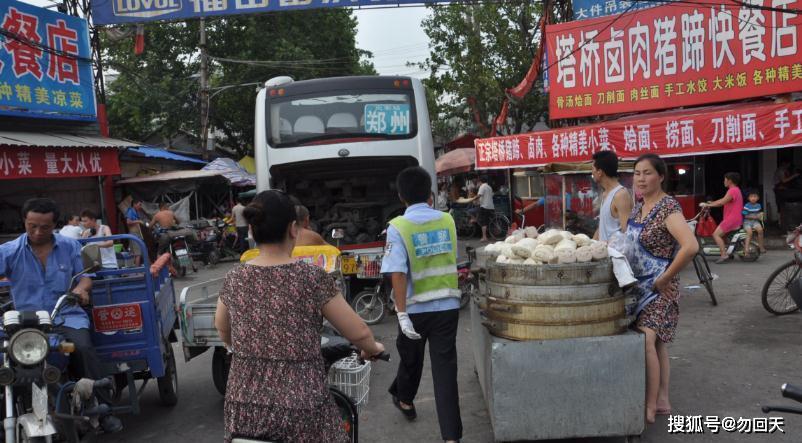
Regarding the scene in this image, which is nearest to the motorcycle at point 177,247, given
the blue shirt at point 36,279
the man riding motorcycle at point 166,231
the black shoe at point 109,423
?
the man riding motorcycle at point 166,231

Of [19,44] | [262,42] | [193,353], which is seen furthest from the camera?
[262,42]

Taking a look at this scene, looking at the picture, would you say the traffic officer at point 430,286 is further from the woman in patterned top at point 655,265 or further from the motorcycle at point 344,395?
the woman in patterned top at point 655,265

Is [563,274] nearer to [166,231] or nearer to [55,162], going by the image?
[55,162]

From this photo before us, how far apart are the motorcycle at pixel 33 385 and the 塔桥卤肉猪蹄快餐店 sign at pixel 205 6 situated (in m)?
11.4

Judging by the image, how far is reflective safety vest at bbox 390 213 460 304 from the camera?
403 cm

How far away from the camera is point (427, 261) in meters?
4.06

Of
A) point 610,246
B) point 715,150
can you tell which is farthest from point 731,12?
point 610,246

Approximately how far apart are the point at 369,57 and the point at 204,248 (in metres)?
19.2

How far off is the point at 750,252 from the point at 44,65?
14.3 meters

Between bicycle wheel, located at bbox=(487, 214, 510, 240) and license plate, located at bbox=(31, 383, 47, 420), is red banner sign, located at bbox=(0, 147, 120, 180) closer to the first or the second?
bicycle wheel, located at bbox=(487, 214, 510, 240)

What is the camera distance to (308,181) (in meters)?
10.4

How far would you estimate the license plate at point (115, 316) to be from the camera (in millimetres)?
4488

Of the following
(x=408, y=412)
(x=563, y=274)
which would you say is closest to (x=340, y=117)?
(x=408, y=412)

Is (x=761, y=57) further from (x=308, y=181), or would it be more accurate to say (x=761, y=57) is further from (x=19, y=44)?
(x=19, y=44)
